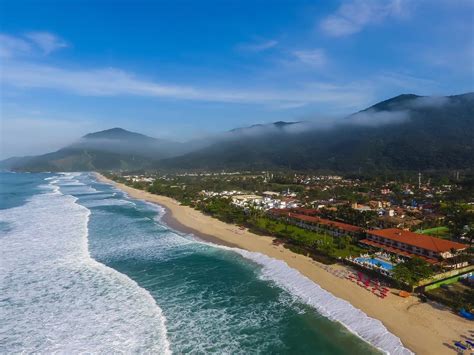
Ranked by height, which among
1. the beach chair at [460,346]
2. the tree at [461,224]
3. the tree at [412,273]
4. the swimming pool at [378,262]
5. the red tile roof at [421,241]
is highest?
the tree at [412,273]

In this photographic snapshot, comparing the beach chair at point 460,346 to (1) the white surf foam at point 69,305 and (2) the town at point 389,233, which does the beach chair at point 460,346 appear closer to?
(2) the town at point 389,233

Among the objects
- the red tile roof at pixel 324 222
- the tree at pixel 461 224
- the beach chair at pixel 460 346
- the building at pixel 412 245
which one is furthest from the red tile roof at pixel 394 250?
the beach chair at pixel 460 346

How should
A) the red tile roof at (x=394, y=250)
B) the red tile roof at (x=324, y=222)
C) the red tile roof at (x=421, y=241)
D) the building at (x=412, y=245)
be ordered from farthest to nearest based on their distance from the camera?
1. the red tile roof at (x=324, y=222)
2. the red tile roof at (x=421, y=241)
3. the building at (x=412, y=245)
4. the red tile roof at (x=394, y=250)

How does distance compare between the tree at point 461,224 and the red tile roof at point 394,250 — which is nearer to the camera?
the red tile roof at point 394,250

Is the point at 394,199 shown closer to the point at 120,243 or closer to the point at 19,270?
the point at 120,243

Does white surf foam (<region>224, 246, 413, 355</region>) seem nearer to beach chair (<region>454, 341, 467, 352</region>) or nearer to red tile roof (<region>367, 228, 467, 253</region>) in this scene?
beach chair (<region>454, 341, 467, 352</region>)

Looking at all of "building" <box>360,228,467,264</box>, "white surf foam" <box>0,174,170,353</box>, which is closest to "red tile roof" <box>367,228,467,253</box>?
"building" <box>360,228,467,264</box>
